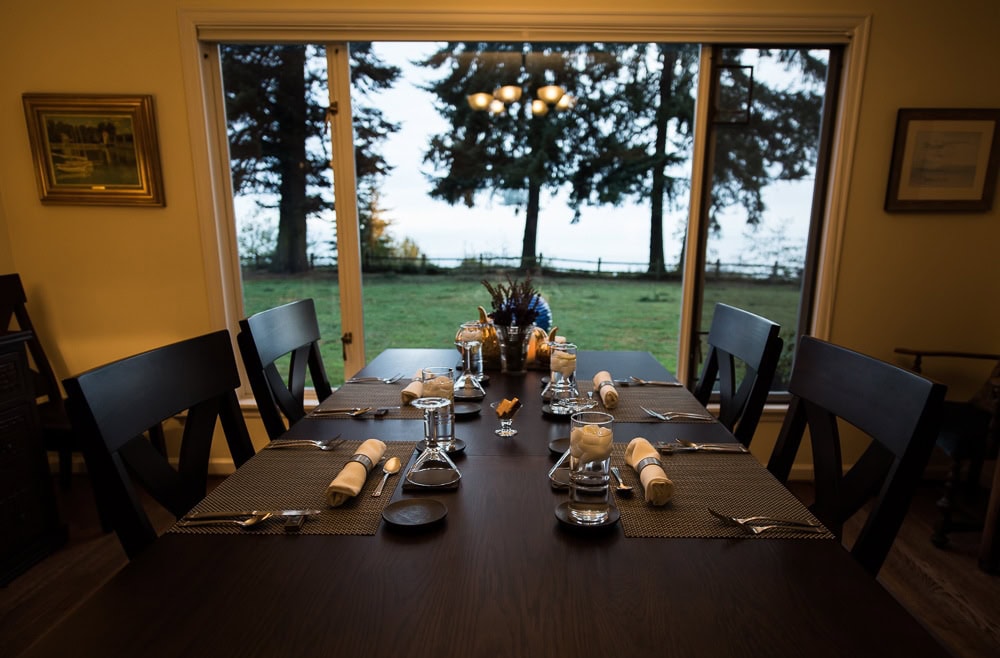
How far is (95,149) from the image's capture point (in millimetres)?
2264

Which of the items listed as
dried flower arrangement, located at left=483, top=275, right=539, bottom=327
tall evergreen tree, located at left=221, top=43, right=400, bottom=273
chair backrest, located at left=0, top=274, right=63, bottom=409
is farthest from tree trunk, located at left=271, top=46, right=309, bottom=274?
dried flower arrangement, located at left=483, top=275, right=539, bottom=327

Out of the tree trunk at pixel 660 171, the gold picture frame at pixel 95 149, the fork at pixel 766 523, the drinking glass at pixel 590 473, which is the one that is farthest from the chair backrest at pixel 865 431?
the gold picture frame at pixel 95 149

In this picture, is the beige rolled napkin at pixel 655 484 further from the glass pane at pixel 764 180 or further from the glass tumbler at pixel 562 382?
the glass pane at pixel 764 180

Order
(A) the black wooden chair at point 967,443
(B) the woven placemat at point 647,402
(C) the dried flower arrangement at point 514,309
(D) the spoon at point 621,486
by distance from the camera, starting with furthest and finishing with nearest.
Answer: (A) the black wooden chair at point 967,443, (C) the dried flower arrangement at point 514,309, (B) the woven placemat at point 647,402, (D) the spoon at point 621,486

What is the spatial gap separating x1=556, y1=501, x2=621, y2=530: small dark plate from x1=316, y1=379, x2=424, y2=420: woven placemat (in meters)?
0.54

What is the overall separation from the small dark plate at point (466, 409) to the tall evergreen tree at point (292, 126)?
1.46 meters

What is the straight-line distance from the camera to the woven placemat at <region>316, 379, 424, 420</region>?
4.28ft

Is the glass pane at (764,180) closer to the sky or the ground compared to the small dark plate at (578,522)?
closer to the sky

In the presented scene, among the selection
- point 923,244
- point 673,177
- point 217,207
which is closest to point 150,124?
point 217,207

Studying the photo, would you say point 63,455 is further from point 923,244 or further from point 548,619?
point 923,244

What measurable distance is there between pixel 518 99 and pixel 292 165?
3.53 feet

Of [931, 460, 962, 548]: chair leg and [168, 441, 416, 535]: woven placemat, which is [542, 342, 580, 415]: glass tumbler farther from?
[931, 460, 962, 548]: chair leg

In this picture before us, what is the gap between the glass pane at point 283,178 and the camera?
2359mm

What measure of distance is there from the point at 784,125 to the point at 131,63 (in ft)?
9.16
